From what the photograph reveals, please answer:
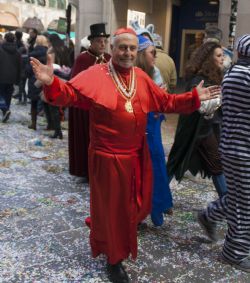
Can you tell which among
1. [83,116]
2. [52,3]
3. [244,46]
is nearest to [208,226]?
[244,46]

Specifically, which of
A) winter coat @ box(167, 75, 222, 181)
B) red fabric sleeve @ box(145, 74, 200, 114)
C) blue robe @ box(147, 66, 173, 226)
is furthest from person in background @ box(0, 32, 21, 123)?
red fabric sleeve @ box(145, 74, 200, 114)

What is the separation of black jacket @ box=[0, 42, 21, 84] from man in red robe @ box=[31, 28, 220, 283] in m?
6.68

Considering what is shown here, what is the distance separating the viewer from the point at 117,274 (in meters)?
3.19

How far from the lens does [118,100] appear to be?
299 cm

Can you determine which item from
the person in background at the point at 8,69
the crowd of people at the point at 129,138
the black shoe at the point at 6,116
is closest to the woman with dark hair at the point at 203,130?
the crowd of people at the point at 129,138

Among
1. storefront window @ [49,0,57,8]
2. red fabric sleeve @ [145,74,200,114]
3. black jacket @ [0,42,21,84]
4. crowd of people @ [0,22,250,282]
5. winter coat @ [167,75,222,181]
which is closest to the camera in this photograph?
crowd of people @ [0,22,250,282]

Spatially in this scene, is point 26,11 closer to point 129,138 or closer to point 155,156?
point 155,156

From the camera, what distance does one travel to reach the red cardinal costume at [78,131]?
5195 millimetres

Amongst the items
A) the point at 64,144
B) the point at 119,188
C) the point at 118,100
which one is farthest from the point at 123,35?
the point at 64,144

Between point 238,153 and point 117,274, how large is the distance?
1294mm

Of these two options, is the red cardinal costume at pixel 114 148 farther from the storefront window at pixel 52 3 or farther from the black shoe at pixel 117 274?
the storefront window at pixel 52 3

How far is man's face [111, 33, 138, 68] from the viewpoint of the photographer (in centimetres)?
302

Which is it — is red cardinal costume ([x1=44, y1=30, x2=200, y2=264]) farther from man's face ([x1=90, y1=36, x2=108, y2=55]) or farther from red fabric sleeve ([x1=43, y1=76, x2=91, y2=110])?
man's face ([x1=90, y1=36, x2=108, y2=55])

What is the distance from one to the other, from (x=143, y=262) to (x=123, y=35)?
6.07ft
